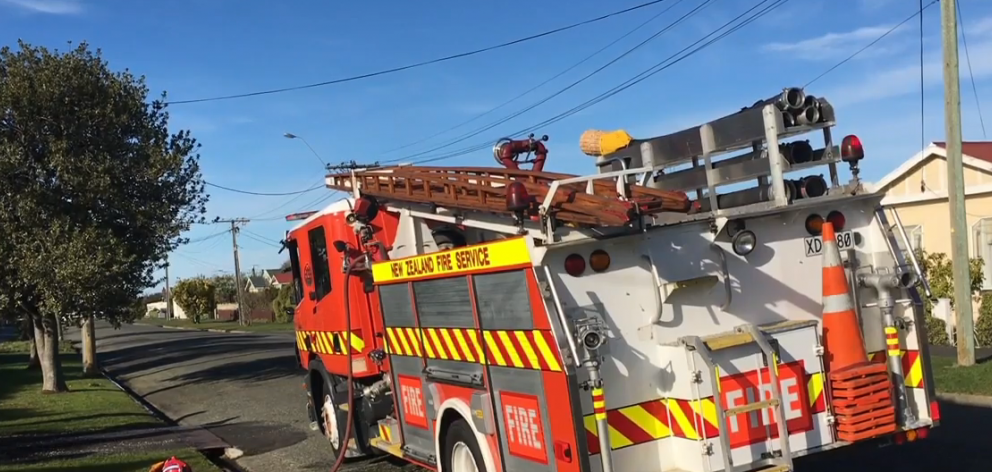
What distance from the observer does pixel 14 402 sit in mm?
20406

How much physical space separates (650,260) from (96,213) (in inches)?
709

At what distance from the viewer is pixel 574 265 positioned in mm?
5754

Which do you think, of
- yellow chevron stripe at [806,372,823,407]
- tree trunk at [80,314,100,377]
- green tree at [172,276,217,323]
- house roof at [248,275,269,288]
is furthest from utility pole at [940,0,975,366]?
house roof at [248,275,269,288]

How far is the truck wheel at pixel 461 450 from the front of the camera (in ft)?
22.1

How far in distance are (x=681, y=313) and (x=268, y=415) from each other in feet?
39.4

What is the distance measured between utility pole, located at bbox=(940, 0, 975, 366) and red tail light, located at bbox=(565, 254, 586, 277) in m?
10.3

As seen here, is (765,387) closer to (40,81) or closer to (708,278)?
(708,278)

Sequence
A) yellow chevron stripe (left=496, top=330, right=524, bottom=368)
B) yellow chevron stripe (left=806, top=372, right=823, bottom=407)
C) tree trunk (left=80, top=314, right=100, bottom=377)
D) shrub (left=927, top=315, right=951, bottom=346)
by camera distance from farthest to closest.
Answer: tree trunk (left=80, top=314, right=100, bottom=377)
shrub (left=927, top=315, right=951, bottom=346)
yellow chevron stripe (left=496, top=330, right=524, bottom=368)
yellow chevron stripe (left=806, top=372, right=823, bottom=407)

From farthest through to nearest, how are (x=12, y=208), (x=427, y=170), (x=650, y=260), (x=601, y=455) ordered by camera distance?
1. (x=12, y=208)
2. (x=427, y=170)
3. (x=650, y=260)
4. (x=601, y=455)

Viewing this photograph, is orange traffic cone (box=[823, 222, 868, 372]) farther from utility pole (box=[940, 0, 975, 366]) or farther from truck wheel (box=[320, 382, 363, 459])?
utility pole (box=[940, 0, 975, 366])

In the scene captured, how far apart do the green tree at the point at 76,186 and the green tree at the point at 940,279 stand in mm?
16575

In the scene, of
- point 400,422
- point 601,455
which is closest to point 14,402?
point 400,422

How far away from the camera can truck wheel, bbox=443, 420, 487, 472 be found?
6.74 metres

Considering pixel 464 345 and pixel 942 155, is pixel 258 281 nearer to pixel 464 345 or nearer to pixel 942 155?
pixel 942 155
